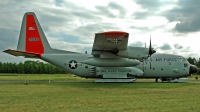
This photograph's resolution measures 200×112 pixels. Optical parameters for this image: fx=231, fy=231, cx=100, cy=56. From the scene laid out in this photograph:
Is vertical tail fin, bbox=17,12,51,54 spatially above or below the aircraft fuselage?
above

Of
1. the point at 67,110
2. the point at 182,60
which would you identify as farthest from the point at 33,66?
the point at 67,110

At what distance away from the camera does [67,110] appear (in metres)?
8.07

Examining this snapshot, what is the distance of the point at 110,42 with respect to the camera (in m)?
18.0

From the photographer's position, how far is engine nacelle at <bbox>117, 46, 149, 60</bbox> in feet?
64.6

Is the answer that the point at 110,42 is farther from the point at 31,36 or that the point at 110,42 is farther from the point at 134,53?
the point at 31,36

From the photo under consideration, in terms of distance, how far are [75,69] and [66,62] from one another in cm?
111

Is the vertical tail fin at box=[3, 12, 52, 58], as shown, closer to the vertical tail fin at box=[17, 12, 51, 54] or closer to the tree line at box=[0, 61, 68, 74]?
the vertical tail fin at box=[17, 12, 51, 54]

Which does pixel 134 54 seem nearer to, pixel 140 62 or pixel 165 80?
pixel 140 62

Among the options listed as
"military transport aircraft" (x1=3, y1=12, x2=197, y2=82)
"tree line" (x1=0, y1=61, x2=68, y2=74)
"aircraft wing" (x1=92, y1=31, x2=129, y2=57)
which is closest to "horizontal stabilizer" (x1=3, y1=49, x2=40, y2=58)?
"military transport aircraft" (x1=3, y1=12, x2=197, y2=82)

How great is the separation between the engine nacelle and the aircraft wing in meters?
0.51

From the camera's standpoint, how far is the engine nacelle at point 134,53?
776 inches

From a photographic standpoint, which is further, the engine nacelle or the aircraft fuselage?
the aircraft fuselage

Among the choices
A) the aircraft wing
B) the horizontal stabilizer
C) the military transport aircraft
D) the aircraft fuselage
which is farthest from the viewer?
the aircraft fuselage

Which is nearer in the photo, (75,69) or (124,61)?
(124,61)
